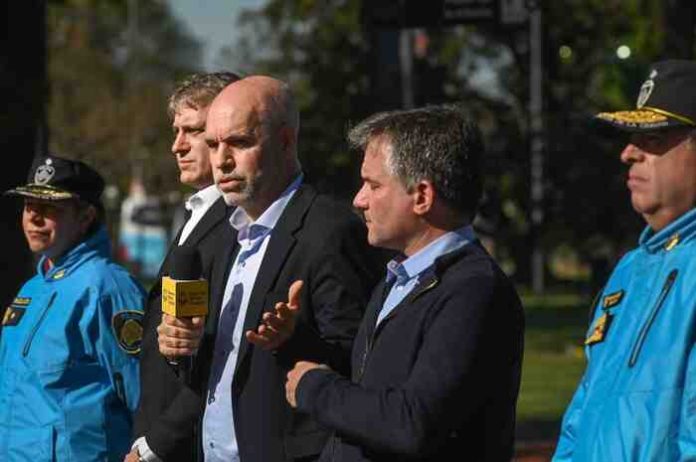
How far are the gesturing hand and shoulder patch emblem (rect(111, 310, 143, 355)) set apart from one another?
1717 millimetres

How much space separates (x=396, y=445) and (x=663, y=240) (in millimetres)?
912

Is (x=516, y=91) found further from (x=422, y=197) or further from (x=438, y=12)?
(x=422, y=197)

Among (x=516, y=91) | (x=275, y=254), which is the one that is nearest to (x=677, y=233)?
(x=275, y=254)

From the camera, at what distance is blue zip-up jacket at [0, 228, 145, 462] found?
6.47 m

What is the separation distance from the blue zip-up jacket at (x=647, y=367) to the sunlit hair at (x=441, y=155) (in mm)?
496

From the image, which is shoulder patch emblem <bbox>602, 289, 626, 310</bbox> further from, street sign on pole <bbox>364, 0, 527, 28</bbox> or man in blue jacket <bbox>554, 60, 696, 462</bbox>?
street sign on pole <bbox>364, 0, 527, 28</bbox>

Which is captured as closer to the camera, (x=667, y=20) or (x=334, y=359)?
(x=334, y=359)

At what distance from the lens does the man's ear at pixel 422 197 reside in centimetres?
461

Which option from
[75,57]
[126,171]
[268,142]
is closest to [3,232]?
[268,142]

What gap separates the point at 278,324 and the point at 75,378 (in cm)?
189

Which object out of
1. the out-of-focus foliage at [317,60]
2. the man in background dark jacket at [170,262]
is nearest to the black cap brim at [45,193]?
the man in background dark jacket at [170,262]

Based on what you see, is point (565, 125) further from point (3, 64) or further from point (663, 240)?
point (663, 240)

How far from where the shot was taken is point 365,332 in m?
4.80

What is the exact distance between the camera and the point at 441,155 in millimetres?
4598
